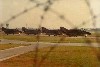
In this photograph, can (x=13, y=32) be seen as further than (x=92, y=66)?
Yes

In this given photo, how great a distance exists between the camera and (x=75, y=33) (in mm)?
136625

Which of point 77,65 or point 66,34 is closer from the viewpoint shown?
point 77,65

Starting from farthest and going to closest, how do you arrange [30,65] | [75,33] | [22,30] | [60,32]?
[22,30] < [60,32] < [75,33] < [30,65]

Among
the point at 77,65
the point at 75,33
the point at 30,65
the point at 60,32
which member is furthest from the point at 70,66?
the point at 60,32

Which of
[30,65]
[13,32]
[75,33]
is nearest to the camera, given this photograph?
[30,65]

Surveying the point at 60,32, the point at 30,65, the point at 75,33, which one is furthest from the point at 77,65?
the point at 60,32

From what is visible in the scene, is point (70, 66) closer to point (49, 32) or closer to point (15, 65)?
point (15, 65)

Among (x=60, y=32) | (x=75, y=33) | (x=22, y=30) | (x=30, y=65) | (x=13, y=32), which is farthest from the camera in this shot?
(x=22, y=30)

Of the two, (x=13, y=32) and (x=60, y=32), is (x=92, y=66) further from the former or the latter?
(x=13, y=32)

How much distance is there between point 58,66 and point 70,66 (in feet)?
4.54

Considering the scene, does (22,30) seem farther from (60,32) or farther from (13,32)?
(60,32)

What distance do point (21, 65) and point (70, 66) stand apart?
18.5ft

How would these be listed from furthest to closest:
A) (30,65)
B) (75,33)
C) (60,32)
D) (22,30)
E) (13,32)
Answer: (22,30) → (13,32) → (60,32) → (75,33) → (30,65)

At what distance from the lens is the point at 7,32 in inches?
6191
